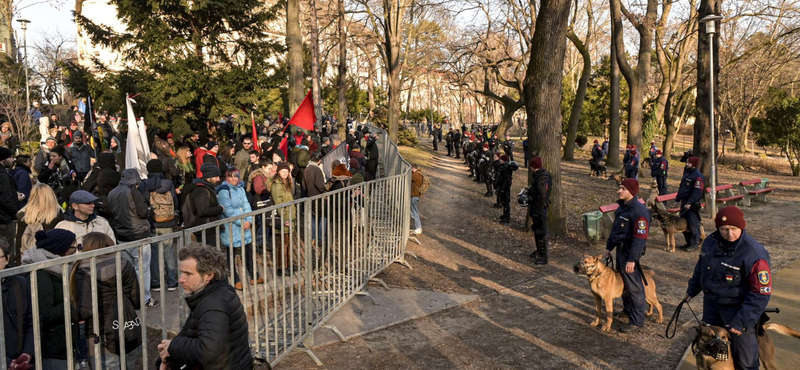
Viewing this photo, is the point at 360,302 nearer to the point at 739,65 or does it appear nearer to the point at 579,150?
the point at 579,150

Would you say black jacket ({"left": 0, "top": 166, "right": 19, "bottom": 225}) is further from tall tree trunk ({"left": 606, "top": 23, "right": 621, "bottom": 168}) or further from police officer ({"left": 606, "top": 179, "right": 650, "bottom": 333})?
tall tree trunk ({"left": 606, "top": 23, "right": 621, "bottom": 168})

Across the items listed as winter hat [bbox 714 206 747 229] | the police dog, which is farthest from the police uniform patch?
the police dog

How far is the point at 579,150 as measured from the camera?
36406 mm

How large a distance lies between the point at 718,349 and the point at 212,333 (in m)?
3.90

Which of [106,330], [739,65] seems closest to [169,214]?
[106,330]

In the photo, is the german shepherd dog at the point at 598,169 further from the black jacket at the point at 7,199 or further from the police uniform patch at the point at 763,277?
the black jacket at the point at 7,199

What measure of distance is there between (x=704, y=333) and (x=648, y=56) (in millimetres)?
19468

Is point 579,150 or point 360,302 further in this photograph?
point 579,150

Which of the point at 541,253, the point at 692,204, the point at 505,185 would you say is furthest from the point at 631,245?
the point at 505,185

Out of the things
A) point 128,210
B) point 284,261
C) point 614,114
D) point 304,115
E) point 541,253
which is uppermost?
point 614,114

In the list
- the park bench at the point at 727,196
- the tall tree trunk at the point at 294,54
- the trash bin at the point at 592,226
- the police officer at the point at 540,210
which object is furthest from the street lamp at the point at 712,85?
the tall tree trunk at the point at 294,54

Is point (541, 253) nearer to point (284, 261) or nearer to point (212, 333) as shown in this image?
point (284, 261)

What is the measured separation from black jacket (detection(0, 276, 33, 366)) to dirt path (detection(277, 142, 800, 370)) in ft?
8.98

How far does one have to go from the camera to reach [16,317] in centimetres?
311
